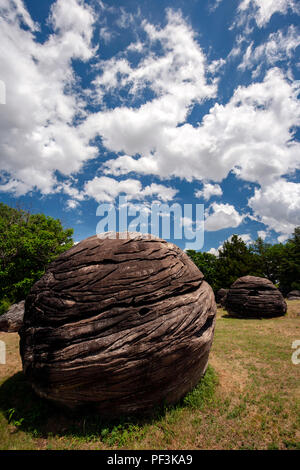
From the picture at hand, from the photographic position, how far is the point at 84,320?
18.3ft

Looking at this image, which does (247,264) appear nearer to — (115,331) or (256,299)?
(256,299)

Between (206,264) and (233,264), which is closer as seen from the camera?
(233,264)

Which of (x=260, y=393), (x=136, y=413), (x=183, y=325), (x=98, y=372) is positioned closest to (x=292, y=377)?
(x=260, y=393)

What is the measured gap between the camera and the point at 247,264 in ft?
133

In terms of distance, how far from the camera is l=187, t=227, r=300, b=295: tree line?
39.8 metres

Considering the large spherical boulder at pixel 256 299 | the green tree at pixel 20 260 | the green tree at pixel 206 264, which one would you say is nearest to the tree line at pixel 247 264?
the green tree at pixel 206 264

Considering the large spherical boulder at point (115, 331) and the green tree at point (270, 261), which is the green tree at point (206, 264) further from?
the large spherical boulder at point (115, 331)

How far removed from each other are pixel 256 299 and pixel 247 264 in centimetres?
2292

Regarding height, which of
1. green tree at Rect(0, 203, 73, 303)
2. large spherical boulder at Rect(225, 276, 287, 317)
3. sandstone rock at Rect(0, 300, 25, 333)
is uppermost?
green tree at Rect(0, 203, 73, 303)

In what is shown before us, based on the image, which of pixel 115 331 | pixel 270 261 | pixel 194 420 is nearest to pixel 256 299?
pixel 194 420

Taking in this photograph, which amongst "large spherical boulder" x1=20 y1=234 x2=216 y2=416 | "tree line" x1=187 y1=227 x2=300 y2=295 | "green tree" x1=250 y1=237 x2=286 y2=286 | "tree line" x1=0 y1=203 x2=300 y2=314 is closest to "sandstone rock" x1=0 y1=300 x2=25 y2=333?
"tree line" x1=0 y1=203 x2=300 y2=314

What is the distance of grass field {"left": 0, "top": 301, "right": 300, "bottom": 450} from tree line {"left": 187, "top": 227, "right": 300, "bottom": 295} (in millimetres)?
33144

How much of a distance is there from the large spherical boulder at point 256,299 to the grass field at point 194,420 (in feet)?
38.6

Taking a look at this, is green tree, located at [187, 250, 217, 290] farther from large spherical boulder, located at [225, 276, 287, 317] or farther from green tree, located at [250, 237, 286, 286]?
large spherical boulder, located at [225, 276, 287, 317]
